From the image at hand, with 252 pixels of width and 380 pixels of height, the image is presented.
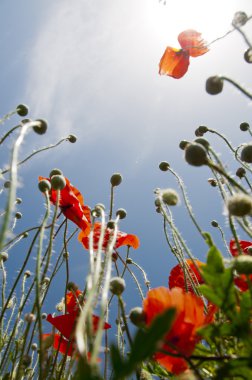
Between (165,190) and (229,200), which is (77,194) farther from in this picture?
(229,200)

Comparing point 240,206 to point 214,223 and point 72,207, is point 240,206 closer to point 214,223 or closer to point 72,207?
point 72,207

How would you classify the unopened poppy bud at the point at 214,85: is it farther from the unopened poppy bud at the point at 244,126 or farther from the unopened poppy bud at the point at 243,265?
the unopened poppy bud at the point at 244,126

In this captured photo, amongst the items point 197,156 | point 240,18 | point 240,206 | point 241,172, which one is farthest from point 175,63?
point 240,206

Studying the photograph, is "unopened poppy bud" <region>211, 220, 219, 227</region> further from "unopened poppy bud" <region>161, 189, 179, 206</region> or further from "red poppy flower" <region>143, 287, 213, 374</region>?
"red poppy flower" <region>143, 287, 213, 374</region>

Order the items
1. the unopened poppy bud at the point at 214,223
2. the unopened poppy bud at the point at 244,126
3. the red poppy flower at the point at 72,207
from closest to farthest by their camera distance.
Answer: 1. the red poppy flower at the point at 72,207
2. the unopened poppy bud at the point at 244,126
3. the unopened poppy bud at the point at 214,223

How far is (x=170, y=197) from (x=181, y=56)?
1205mm

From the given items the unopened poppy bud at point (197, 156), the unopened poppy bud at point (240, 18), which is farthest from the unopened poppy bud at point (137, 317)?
the unopened poppy bud at point (240, 18)

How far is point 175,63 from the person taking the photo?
207cm

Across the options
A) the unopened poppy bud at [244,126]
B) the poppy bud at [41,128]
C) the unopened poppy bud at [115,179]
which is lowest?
the poppy bud at [41,128]

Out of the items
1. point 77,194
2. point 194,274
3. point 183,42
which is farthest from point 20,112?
point 194,274

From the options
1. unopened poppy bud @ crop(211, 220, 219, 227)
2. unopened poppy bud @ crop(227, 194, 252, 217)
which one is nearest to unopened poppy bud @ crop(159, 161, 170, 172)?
unopened poppy bud @ crop(211, 220, 219, 227)

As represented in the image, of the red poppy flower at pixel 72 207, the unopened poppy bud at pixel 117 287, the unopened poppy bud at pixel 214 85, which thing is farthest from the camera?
the red poppy flower at pixel 72 207

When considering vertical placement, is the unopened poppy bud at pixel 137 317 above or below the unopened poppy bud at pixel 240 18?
below

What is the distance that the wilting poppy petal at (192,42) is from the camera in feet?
6.70
